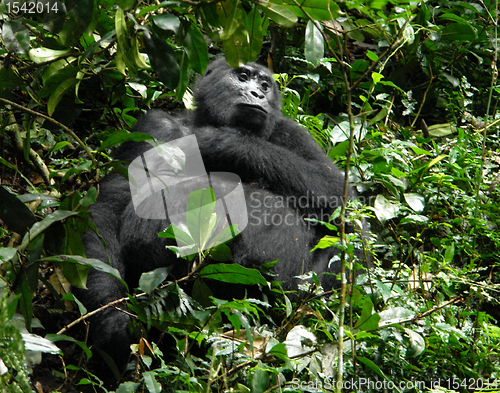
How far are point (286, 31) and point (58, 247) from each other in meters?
3.57

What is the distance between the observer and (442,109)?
5.13 metres

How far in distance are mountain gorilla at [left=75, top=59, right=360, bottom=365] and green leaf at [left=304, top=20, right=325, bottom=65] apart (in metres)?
1.16

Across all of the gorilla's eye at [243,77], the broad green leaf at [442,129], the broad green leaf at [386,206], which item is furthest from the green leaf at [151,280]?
the broad green leaf at [442,129]

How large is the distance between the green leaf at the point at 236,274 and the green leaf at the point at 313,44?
2.61ft

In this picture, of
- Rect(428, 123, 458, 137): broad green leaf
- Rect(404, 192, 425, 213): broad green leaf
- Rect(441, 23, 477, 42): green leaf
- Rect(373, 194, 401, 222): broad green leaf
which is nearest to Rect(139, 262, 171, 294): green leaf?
Rect(373, 194, 401, 222): broad green leaf

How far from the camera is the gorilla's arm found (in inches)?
114

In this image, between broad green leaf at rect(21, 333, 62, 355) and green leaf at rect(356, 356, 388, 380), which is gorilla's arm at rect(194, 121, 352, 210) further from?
broad green leaf at rect(21, 333, 62, 355)

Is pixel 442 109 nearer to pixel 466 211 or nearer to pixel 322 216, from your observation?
pixel 466 211

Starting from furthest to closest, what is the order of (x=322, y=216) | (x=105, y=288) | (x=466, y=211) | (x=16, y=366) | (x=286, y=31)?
1. (x=286, y=31)
2. (x=466, y=211)
3. (x=322, y=216)
4. (x=105, y=288)
5. (x=16, y=366)

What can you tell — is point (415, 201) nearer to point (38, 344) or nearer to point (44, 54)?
point (44, 54)

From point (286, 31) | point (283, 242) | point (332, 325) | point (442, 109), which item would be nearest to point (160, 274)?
point (332, 325)

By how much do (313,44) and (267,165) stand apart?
1216 mm

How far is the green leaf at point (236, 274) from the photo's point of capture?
6.22 ft

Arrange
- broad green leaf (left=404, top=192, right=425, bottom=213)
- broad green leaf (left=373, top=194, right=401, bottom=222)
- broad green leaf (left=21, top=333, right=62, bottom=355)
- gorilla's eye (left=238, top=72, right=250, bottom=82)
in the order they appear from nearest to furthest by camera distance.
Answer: broad green leaf (left=21, top=333, right=62, bottom=355), broad green leaf (left=373, top=194, right=401, bottom=222), broad green leaf (left=404, top=192, right=425, bottom=213), gorilla's eye (left=238, top=72, right=250, bottom=82)
